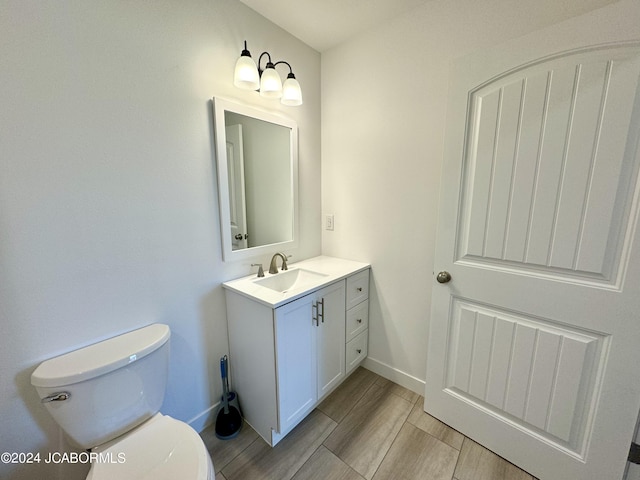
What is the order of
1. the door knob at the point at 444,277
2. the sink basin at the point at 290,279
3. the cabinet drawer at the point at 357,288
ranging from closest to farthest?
the door knob at the point at 444,277 → the sink basin at the point at 290,279 → the cabinet drawer at the point at 357,288

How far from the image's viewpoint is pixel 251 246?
1.62 m

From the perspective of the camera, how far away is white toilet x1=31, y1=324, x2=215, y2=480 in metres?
0.86

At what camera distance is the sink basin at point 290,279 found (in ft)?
5.27

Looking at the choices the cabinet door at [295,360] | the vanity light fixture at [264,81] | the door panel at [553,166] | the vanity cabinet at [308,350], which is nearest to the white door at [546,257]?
the door panel at [553,166]

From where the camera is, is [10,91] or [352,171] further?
[352,171]

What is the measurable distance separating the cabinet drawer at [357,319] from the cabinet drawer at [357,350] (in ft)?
0.15

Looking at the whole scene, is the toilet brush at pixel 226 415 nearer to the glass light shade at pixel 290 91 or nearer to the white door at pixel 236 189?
the white door at pixel 236 189

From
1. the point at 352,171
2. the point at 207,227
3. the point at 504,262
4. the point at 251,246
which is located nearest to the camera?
the point at 504,262

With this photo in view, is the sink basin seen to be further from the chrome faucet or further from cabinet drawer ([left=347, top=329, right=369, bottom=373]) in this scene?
cabinet drawer ([left=347, top=329, right=369, bottom=373])

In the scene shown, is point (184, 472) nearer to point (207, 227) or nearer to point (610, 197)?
point (207, 227)

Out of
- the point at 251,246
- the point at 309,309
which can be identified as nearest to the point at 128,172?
the point at 251,246

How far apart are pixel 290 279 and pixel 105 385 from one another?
103cm

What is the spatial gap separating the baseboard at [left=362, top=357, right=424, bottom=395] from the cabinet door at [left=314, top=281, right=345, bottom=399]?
356 mm

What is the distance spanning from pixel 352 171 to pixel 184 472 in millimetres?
1775
